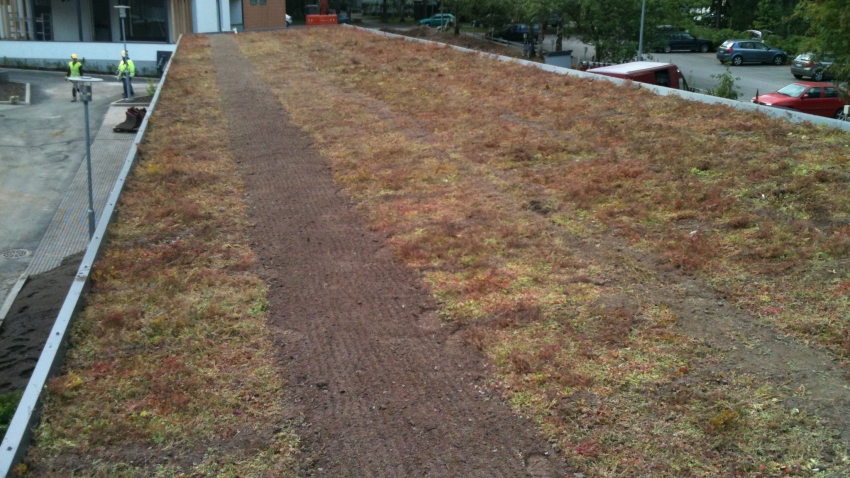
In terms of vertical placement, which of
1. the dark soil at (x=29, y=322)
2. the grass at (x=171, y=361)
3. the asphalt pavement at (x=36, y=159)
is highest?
the grass at (x=171, y=361)

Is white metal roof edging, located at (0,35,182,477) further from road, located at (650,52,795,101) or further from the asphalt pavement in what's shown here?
road, located at (650,52,795,101)

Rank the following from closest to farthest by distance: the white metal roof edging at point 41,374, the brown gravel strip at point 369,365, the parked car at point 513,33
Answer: the brown gravel strip at point 369,365, the white metal roof edging at point 41,374, the parked car at point 513,33

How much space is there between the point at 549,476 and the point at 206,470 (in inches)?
95.0

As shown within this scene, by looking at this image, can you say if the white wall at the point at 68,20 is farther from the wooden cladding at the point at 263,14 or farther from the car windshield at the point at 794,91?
the car windshield at the point at 794,91

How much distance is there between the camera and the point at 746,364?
653 centimetres

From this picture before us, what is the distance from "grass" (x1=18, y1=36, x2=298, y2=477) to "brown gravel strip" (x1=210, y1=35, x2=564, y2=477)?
28 centimetres

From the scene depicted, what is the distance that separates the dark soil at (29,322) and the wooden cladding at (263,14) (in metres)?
33.1

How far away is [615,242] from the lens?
366 inches

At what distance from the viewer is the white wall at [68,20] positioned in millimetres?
44688

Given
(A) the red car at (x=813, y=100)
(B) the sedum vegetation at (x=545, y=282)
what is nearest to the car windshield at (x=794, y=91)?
(A) the red car at (x=813, y=100)

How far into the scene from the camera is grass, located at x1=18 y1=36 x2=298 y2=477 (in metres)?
5.72

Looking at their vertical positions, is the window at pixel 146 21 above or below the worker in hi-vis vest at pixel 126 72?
above

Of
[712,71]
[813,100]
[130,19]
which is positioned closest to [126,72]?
[130,19]

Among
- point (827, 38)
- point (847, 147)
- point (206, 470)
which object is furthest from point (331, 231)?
point (827, 38)
